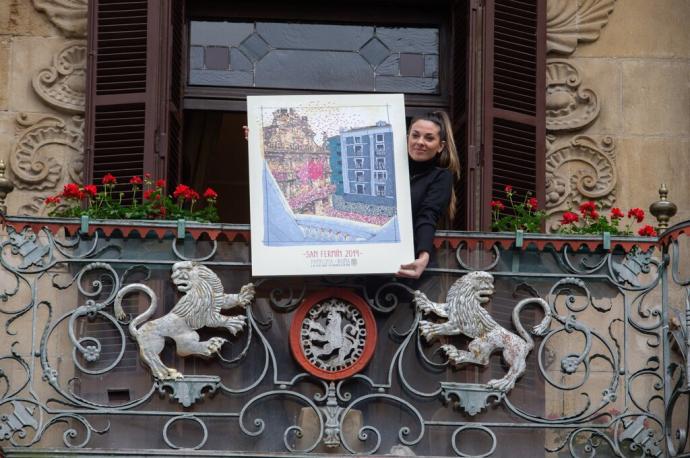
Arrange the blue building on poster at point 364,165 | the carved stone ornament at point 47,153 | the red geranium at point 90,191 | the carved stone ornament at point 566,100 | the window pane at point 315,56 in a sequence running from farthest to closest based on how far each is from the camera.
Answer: the window pane at point 315,56, the carved stone ornament at point 566,100, the carved stone ornament at point 47,153, the red geranium at point 90,191, the blue building on poster at point 364,165

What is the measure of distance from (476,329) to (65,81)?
360 cm

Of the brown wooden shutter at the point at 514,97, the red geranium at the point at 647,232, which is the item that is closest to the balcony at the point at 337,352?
the red geranium at the point at 647,232

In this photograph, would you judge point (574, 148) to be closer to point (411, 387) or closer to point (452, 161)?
point (452, 161)

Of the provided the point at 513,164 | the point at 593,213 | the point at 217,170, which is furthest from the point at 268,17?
the point at 217,170

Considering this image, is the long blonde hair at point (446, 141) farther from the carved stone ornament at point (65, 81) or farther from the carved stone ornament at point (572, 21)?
the carved stone ornament at point (65, 81)

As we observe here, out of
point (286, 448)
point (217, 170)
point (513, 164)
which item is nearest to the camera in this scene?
point (286, 448)

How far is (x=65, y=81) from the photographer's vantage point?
51.4 feet

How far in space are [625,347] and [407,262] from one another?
1340 millimetres

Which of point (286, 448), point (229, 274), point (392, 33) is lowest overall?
point (286, 448)

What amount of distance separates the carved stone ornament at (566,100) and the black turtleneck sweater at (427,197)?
195 centimetres

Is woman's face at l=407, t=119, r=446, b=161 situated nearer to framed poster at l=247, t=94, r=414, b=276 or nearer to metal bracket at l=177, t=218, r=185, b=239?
framed poster at l=247, t=94, r=414, b=276

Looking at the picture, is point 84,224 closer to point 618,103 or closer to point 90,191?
point 90,191

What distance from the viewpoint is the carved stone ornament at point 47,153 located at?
15.4m

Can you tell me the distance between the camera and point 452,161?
14156 mm
